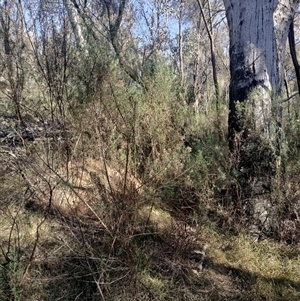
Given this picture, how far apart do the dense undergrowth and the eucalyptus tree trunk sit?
0.47ft

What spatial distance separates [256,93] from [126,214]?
1616 mm

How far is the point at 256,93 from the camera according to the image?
115 inches

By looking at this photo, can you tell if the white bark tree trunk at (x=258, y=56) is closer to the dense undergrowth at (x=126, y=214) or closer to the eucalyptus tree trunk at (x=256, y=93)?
the eucalyptus tree trunk at (x=256, y=93)

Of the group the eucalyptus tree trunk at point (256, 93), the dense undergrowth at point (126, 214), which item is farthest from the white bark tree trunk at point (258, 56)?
the dense undergrowth at point (126, 214)

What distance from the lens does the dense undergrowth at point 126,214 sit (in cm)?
218

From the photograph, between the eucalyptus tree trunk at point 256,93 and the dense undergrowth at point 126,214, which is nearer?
the dense undergrowth at point 126,214

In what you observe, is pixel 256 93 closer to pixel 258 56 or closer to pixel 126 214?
pixel 258 56

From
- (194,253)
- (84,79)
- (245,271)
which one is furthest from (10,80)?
(245,271)

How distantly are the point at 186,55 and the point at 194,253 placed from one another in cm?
1067

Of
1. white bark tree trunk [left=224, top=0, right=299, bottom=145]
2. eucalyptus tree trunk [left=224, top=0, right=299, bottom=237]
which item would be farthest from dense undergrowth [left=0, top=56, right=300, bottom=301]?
white bark tree trunk [left=224, top=0, right=299, bottom=145]

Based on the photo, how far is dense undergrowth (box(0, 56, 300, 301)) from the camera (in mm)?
2182

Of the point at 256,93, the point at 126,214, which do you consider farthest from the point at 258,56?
the point at 126,214

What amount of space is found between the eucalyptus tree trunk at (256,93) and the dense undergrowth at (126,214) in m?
0.14

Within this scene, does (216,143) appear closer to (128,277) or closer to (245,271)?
(245,271)
